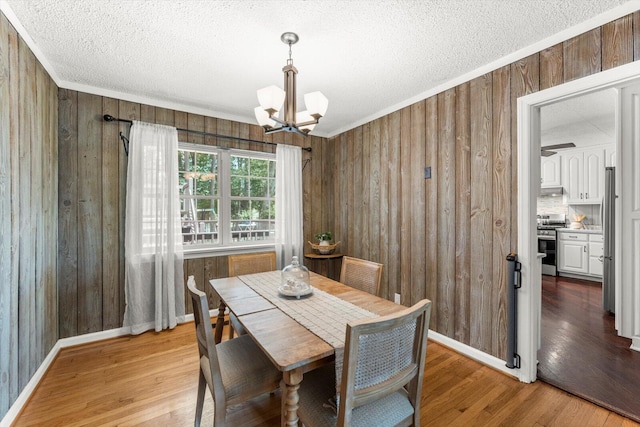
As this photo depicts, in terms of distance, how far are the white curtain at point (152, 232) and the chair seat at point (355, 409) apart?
2.30 m

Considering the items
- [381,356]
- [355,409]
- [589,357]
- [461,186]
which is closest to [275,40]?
[461,186]

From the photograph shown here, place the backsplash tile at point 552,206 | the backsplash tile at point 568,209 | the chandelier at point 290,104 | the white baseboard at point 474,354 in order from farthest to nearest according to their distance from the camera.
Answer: the backsplash tile at point 552,206, the backsplash tile at point 568,209, the white baseboard at point 474,354, the chandelier at point 290,104

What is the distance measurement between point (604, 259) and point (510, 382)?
96.2 inches

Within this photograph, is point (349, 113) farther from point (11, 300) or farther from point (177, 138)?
point (11, 300)

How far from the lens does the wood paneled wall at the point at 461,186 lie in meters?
1.97

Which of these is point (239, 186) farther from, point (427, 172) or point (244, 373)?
point (244, 373)

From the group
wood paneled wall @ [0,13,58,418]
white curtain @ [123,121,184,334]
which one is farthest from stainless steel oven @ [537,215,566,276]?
wood paneled wall @ [0,13,58,418]

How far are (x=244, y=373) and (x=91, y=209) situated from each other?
2460 millimetres

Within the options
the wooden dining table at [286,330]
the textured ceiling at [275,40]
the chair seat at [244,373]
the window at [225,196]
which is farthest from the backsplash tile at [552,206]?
the chair seat at [244,373]

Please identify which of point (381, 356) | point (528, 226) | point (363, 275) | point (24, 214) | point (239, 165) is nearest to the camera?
point (381, 356)

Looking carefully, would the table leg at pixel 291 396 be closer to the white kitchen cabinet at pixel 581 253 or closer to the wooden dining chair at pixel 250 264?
the wooden dining chair at pixel 250 264

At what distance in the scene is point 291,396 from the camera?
3.74 ft

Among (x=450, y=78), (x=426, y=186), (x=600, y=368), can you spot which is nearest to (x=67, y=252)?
(x=426, y=186)

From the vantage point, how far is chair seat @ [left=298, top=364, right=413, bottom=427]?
1114 mm
